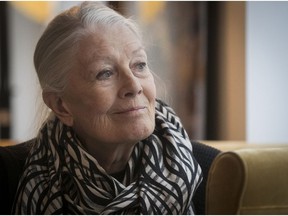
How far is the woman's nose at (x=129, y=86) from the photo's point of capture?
3.13 ft

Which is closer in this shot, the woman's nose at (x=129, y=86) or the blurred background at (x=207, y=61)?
the woman's nose at (x=129, y=86)

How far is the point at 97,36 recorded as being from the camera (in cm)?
96

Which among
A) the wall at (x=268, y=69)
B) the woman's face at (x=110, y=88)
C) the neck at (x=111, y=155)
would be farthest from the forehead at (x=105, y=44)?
the wall at (x=268, y=69)

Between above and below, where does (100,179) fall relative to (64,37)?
below

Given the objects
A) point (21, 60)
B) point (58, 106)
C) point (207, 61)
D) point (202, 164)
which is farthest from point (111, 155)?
point (207, 61)

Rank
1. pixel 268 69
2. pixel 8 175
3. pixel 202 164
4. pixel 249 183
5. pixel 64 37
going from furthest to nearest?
pixel 268 69 → pixel 202 164 → pixel 8 175 → pixel 64 37 → pixel 249 183

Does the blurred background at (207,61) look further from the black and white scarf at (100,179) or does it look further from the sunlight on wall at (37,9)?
the black and white scarf at (100,179)

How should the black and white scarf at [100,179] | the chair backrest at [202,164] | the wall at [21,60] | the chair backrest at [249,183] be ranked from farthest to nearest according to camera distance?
the wall at [21,60] → the chair backrest at [202,164] → the black and white scarf at [100,179] → the chair backrest at [249,183]

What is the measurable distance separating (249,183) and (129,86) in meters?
0.33

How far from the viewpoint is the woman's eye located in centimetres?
95

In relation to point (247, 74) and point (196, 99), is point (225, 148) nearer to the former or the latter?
point (247, 74)

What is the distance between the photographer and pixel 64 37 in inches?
37.7

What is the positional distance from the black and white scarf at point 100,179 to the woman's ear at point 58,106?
3 centimetres

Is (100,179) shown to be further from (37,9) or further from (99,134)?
(37,9)
